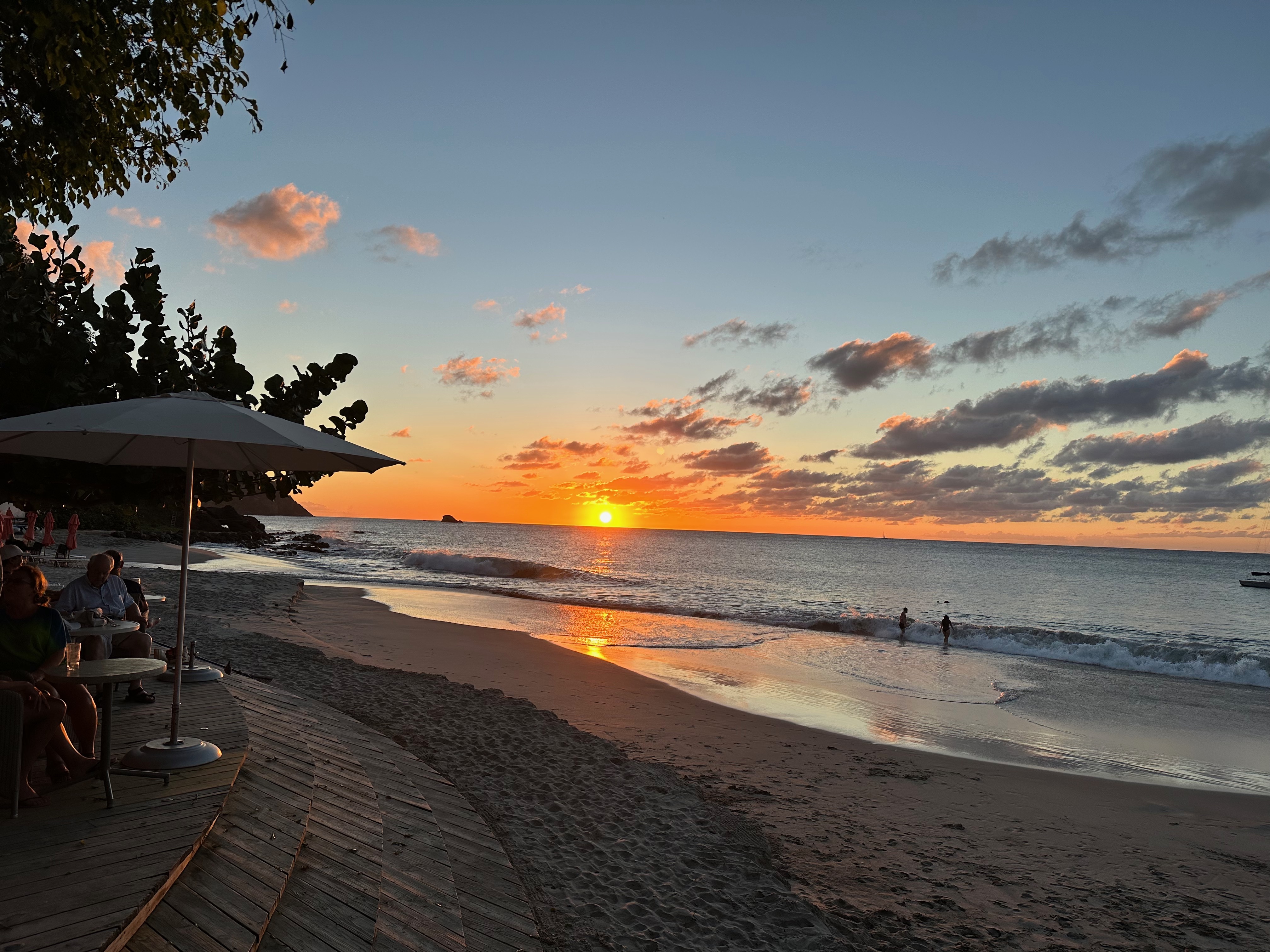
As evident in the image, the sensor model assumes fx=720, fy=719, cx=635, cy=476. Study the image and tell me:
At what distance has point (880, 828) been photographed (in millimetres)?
7645

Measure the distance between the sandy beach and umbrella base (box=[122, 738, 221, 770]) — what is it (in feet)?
8.43

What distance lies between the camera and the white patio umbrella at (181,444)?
4473 mm

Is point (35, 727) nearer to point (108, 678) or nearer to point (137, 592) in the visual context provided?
point (108, 678)

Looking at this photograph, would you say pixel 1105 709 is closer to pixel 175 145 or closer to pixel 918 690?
pixel 918 690

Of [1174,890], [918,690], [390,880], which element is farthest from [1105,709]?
[390,880]

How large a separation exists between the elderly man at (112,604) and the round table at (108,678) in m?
2.13

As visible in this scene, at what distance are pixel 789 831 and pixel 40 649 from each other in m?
6.54

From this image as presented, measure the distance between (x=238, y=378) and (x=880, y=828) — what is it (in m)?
8.03

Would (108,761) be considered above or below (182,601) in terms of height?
below

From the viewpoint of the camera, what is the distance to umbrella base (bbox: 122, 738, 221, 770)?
4.95m

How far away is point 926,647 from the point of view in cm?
2798

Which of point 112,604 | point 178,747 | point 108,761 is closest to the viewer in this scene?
point 108,761

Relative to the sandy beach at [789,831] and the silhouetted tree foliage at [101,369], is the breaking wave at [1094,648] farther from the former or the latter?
the silhouetted tree foliage at [101,369]

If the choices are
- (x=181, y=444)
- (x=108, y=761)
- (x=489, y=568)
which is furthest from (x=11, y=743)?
(x=489, y=568)
